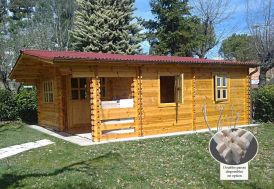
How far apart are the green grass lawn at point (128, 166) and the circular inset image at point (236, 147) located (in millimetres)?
2305

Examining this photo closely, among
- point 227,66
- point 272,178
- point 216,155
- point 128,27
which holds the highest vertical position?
point 128,27

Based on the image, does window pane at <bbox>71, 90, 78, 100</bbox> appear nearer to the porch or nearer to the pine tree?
the porch

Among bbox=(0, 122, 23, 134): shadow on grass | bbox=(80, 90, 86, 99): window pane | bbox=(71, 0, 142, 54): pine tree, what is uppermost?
bbox=(71, 0, 142, 54): pine tree

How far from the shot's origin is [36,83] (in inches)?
656

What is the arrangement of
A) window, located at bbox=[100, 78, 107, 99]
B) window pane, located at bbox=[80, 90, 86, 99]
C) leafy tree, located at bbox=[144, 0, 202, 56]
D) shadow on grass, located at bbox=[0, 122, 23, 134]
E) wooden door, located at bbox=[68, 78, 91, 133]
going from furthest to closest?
leafy tree, located at bbox=[144, 0, 202, 56] < shadow on grass, located at bbox=[0, 122, 23, 134] < window, located at bbox=[100, 78, 107, 99] < window pane, located at bbox=[80, 90, 86, 99] < wooden door, located at bbox=[68, 78, 91, 133]

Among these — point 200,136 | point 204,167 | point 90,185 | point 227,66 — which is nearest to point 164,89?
point 227,66

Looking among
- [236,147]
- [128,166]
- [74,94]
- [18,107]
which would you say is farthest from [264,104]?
[236,147]

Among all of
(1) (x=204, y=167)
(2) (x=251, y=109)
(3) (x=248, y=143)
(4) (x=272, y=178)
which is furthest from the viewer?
(2) (x=251, y=109)

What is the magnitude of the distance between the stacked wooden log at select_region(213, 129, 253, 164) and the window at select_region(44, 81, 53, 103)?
11.4m

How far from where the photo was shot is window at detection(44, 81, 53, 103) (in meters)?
15.0

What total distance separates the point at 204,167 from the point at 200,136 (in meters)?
4.40

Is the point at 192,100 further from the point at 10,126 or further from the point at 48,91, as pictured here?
the point at 10,126

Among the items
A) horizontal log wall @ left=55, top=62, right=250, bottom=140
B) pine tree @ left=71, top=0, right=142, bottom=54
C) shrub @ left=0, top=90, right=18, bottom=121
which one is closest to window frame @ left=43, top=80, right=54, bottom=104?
shrub @ left=0, top=90, right=18, bottom=121

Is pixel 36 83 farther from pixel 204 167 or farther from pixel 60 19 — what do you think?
pixel 60 19
